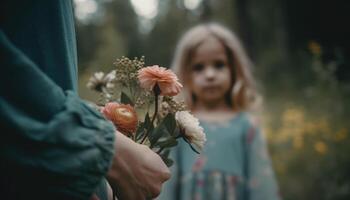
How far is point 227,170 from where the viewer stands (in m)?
3.31

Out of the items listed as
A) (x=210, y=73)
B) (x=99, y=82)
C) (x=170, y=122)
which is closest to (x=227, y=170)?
(x=210, y=73)

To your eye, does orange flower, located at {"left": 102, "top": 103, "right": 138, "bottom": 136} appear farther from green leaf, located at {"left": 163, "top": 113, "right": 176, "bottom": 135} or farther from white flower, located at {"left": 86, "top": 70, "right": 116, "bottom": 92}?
white flower, located at {"left": 86, "top": 70, "right": 116, "bottom": 92}

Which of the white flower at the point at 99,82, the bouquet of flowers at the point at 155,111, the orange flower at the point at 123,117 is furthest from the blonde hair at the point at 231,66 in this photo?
the orange flower at the point at 123,117

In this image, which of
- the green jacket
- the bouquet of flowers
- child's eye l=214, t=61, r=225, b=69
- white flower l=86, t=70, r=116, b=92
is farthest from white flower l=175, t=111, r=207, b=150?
child's eye l=214, t=61, r=225, b=69

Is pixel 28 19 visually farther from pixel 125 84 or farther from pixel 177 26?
pixel 177 26

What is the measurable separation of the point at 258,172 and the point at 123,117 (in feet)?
7.33

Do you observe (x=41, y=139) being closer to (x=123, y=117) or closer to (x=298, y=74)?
(x=123, y=117)

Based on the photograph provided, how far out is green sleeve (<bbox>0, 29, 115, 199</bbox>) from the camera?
0.89 m

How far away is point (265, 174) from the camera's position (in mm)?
3293

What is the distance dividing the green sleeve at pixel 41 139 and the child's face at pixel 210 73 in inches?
97.4

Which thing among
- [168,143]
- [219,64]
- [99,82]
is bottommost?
[168,143]

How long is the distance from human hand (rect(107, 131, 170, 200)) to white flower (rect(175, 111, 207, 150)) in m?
0.20

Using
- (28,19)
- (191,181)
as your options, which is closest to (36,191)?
(28,19)

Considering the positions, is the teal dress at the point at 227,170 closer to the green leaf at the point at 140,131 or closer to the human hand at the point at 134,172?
the green leaf at the point at 140,131
